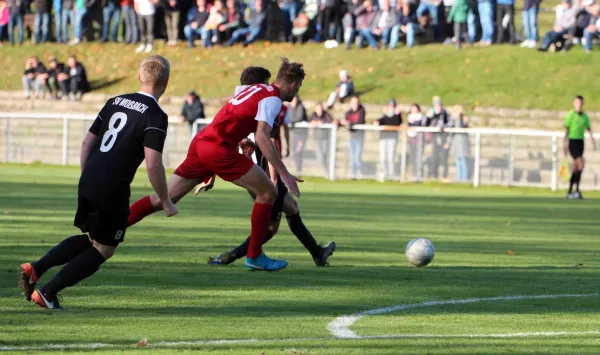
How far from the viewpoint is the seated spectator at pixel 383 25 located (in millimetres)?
39219

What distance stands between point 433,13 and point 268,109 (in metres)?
28.5

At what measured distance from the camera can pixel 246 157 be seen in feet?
39.6

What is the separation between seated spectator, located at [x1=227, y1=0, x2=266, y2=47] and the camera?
43.0 m

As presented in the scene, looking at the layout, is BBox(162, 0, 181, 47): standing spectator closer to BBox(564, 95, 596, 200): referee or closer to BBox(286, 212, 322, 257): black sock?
BBox(564, 95, 596, 200): referee

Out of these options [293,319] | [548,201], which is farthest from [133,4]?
[293,319]

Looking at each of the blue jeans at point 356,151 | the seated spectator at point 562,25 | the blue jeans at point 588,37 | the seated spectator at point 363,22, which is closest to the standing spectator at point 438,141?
the blue jeans at point 356,151

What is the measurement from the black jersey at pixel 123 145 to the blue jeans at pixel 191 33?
3521cm

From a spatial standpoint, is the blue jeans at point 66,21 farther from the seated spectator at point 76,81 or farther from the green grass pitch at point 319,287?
the green grass pitch at point 319,287

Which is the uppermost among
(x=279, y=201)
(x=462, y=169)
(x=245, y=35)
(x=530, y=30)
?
(x=530, y=30)

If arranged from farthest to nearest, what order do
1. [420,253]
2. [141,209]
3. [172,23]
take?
[172,23]
[420,253]
[141,209]

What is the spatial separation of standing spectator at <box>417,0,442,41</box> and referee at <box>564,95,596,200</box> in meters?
10.4

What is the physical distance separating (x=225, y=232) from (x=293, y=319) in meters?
8.08

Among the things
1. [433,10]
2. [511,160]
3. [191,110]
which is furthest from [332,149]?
[433,10]

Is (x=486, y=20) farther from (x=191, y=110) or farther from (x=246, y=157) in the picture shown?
(x=246, y=157)
